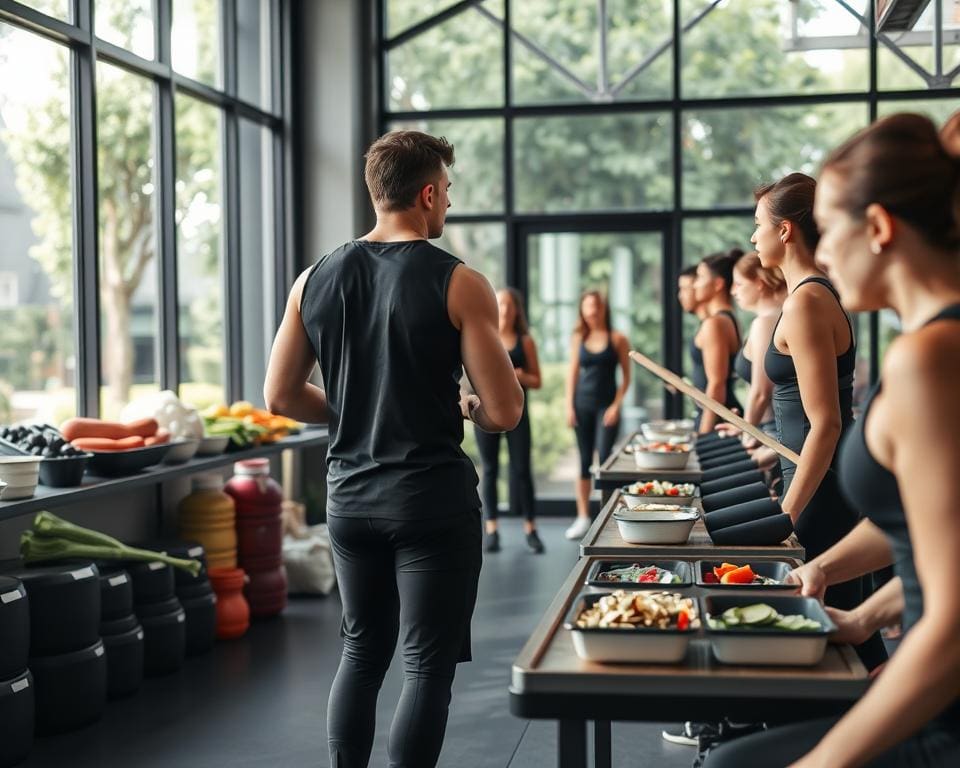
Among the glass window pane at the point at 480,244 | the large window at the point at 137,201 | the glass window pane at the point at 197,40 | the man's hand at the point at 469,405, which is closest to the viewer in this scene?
the man's hand at the point at 469,405

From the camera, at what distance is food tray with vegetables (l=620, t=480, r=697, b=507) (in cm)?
324

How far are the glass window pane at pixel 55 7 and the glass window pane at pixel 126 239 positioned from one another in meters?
0.39

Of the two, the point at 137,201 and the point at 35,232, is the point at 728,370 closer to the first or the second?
the point at 137,201

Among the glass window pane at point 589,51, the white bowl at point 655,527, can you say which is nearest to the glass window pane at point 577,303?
the glass window pane at point 589,51

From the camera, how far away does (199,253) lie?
6.83 meters

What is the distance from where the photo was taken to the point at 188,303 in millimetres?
6707

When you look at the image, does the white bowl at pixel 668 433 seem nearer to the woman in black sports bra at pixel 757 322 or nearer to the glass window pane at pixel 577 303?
the woman in black sports bra at pixel 757 322

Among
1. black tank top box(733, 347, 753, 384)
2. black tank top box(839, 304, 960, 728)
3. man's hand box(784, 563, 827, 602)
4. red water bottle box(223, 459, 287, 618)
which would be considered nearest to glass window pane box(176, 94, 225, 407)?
red water bottle box(223, 459, 287, 618)

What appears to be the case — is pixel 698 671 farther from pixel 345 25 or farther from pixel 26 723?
pixel 345 25

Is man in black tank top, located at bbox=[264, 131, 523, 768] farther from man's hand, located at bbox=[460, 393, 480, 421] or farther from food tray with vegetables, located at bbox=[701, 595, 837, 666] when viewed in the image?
food tray with vegetables, located at bbox=[701, 595, 837, 666]

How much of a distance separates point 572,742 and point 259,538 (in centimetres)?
419

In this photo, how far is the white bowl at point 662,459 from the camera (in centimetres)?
429

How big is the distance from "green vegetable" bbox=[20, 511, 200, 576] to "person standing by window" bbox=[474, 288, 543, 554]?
3313 mm

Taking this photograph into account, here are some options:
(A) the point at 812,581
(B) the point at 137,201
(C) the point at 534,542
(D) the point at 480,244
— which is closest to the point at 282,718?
(A) the point at 812,581
